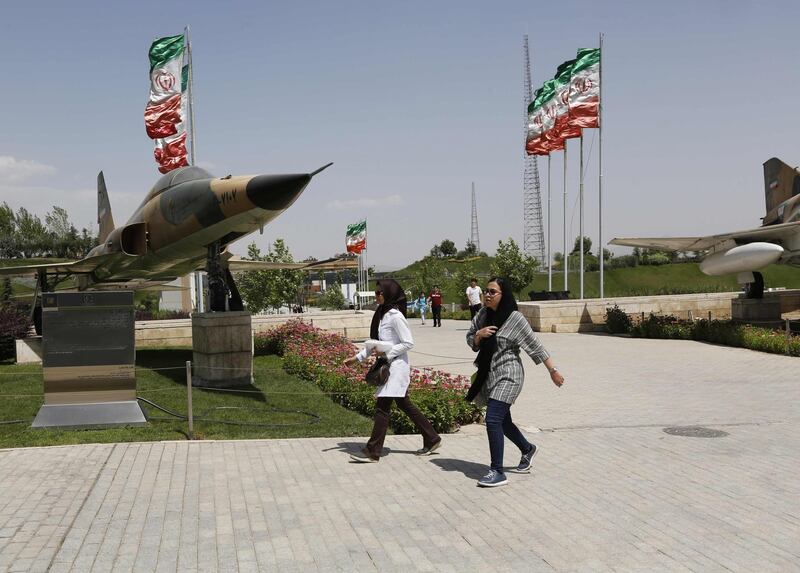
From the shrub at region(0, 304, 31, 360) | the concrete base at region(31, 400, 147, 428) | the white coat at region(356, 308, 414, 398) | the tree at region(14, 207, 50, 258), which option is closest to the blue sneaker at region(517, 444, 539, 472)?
the white coat at region(356, 308, 414, 398)

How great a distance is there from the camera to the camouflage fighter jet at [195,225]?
980 cm

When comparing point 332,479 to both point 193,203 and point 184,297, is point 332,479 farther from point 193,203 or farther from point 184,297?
point 184,297

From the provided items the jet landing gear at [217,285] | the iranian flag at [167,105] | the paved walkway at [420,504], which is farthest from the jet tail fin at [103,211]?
the paved walkway at [420,504]

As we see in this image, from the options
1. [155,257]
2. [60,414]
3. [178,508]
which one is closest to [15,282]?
[155,257]

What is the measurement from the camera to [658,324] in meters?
21.0

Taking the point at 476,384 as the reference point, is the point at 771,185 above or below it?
above

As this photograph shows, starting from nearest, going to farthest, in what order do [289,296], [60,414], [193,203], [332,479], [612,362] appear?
[332,479], [60,414], [193,203], [612,362], [289,296]

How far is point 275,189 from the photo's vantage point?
31.2 feet

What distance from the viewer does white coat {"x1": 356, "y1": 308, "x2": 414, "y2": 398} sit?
6.77m

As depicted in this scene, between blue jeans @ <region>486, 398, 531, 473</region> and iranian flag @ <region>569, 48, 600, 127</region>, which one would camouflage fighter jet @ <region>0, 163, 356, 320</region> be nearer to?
blue jeans @ <region>486, 398, 531, 473</region>

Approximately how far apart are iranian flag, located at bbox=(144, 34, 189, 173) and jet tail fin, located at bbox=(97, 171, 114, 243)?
2337 mm

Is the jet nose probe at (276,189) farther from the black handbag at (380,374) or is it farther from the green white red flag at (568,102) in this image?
the green white red flag at (568,102)

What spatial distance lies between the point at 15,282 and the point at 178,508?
6902 centimetres

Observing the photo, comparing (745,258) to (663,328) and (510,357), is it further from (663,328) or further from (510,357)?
(510,357)
